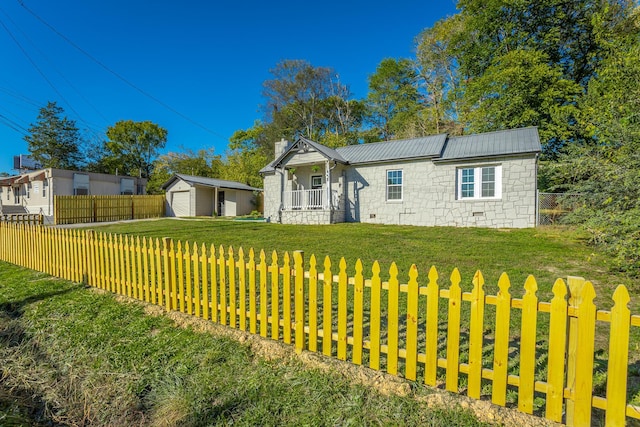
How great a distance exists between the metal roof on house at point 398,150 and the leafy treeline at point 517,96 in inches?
170

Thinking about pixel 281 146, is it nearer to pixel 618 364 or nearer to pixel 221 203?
pixel 221 203

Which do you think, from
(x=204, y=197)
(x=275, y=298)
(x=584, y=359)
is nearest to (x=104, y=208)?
(x=204, y=197)

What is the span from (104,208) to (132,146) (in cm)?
2411

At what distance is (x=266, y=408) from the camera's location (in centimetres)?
231

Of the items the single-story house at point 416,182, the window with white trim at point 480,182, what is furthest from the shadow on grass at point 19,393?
the window with white trim at point 480,182

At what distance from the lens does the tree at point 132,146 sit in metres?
39.6

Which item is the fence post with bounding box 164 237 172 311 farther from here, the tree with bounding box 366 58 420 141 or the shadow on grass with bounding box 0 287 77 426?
the tree with bounding box 366 58 420 141

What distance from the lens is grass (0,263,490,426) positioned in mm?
2254

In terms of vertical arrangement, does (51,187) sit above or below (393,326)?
above

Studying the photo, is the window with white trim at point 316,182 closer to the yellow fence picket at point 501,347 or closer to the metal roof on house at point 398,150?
the metal roof on house at point 398,150

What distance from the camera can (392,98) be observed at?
2942 cm

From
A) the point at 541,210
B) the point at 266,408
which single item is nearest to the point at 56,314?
the point at 266,408

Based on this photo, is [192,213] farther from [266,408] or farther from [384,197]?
[266,408]

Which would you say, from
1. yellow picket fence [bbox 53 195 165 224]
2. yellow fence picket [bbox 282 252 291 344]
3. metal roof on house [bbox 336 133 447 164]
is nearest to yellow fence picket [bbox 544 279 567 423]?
yellow fence picket [bbox 282 252 291 344]
